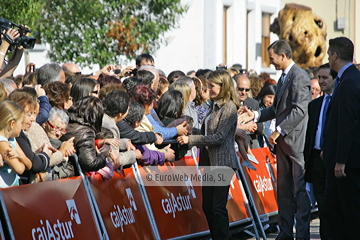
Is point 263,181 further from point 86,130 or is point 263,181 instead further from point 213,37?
point 213,37

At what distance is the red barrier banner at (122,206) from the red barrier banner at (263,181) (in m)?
2.29

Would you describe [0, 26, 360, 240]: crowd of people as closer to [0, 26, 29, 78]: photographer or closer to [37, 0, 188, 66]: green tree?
[0, 26, 29, 78]: photographer

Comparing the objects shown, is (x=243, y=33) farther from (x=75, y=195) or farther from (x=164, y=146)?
(x=75, y=195)

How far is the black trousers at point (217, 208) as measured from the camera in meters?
7.74

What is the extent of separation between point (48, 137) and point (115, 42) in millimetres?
11672

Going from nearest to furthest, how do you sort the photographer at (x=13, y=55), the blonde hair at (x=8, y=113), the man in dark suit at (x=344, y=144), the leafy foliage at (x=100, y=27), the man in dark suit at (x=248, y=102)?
the blonde hair at (x=8, y=113) < the man in dark suit at (x=344, y=144) < the photographer at (x=13, y=55) < the man in dark suit at (x=248, y=102) < the leafy foliage at (x=100, y=27)

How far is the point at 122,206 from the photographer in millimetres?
7633

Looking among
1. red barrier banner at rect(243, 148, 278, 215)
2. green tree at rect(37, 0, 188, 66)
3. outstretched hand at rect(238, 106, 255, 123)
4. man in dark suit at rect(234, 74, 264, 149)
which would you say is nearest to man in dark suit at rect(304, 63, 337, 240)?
outstretched hand at rect(238, 106, 255, 123)

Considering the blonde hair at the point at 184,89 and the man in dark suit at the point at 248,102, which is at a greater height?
the blonde hair at the point at 184,89

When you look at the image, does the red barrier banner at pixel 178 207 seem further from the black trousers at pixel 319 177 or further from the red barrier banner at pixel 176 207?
the black trousers at pixel 319 177

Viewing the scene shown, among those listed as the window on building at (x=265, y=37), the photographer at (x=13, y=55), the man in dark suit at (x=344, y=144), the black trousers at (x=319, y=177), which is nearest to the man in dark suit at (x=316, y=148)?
the black trousers at (x=319, y=177)

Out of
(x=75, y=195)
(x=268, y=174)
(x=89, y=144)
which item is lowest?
(x=268, y=174)

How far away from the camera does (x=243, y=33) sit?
27.7 m

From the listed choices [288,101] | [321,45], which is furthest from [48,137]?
[321,45]
